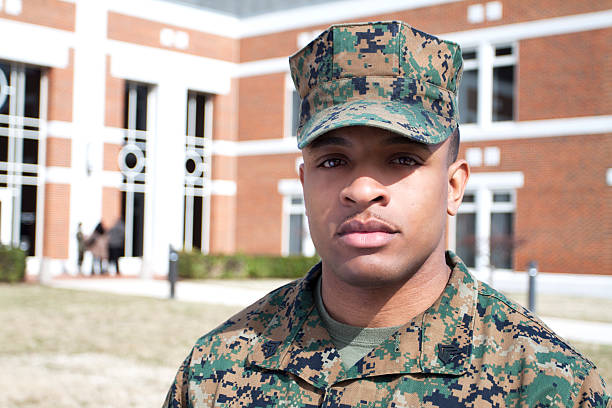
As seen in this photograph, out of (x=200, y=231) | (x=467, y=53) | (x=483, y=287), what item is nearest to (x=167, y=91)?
(x=200, y=231)

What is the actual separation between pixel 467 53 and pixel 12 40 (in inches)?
555

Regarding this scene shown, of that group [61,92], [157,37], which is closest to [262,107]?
[157,37]

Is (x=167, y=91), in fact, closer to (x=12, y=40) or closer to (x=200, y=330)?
(x=12, y=40)

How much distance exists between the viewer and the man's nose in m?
1.69

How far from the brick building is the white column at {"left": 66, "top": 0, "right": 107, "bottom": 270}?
0.15 ft

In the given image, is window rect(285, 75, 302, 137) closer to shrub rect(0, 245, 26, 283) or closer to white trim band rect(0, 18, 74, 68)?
white trim band rect(0, 18, 74, 68)

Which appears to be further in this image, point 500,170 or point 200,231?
point 200,231

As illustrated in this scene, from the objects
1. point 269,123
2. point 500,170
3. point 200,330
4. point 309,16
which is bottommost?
point 200,330

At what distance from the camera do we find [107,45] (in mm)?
25031

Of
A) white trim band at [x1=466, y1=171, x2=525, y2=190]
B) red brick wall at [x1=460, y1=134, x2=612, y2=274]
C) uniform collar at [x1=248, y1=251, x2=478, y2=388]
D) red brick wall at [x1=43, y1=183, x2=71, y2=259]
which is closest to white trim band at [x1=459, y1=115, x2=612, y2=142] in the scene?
red brick wall at [x1=460, y1=134, x2=612, y2=274]

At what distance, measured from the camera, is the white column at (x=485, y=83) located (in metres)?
22.9

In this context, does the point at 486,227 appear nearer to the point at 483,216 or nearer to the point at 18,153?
the point at 483,216

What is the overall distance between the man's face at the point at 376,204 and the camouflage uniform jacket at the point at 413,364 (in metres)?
0.17

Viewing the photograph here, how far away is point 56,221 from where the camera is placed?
24.0m
